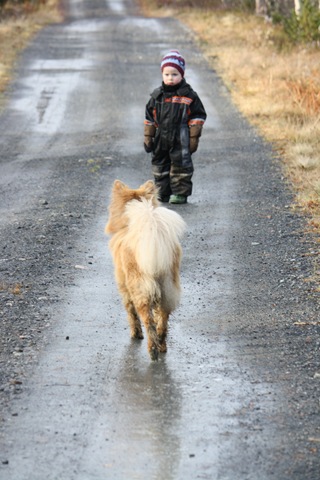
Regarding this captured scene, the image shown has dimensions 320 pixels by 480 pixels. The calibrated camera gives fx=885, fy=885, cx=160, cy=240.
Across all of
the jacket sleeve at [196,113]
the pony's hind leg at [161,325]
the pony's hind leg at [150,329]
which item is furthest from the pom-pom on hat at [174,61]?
the pony's hind leg at [150,329]

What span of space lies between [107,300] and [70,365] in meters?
1.63

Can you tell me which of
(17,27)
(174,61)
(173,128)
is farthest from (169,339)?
(17,27)

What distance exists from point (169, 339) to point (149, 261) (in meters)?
0.93

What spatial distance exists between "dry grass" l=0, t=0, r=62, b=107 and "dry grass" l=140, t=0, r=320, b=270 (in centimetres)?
611

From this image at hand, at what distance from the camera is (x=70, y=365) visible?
6.09 metres

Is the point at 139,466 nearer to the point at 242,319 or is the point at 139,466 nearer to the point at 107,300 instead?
the point at 242,319

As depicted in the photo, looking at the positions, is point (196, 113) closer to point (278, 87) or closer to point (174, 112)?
point (174, 112)

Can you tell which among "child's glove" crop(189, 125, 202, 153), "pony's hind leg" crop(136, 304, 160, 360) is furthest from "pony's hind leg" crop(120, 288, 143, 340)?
"child's glove" crop(189, 125, 202, 153)

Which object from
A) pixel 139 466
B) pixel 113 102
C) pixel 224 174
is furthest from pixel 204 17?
pixel 139 466

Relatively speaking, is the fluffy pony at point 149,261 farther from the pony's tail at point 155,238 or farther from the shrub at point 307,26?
the shrub at point 307,26

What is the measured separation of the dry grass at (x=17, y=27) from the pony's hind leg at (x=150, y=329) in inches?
617

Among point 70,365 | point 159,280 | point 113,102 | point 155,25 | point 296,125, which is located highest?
point 159,280

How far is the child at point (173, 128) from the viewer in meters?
10.7

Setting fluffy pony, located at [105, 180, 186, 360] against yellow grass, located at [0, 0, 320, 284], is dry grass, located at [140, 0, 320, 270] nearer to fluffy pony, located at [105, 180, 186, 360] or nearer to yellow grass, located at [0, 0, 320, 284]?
yellow grass, located at [0, 0, 320, 284]
